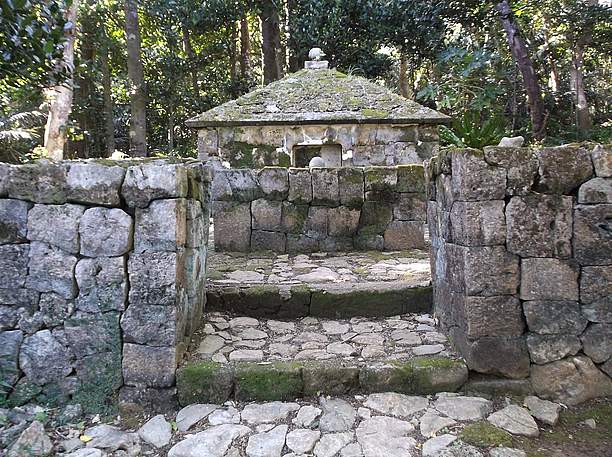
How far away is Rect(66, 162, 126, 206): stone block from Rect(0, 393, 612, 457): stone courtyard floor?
4.37ft

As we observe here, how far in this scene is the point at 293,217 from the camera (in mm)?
5461

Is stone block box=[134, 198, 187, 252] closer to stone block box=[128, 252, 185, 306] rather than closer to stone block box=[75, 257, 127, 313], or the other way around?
stone block box=[128, 252, 185, 306]

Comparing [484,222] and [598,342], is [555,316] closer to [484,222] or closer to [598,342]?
[598,342]

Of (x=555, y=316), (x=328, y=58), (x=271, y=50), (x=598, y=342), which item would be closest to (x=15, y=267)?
(x=555, y=316)

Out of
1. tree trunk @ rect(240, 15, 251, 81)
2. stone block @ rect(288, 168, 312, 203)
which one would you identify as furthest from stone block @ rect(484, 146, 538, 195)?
tree trunk @ rect(240, 15, 251, 81)

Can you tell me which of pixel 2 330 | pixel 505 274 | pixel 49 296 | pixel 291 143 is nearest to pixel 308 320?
pixel 505 274

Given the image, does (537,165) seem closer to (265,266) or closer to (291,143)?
(265,266)

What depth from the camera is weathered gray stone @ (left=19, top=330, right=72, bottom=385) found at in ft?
9.25

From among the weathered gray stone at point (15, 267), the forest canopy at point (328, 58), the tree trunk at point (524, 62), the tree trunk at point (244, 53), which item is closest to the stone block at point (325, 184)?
the weathered gray stone at point (15, 267)

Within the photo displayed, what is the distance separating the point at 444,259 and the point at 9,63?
3375mm

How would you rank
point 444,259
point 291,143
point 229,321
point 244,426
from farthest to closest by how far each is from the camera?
point 291,143 → point 229,321 → point 444,259 → point 244,426

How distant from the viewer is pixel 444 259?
3312 mm

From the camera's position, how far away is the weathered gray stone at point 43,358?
282cm

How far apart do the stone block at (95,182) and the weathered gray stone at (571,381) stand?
292cm
